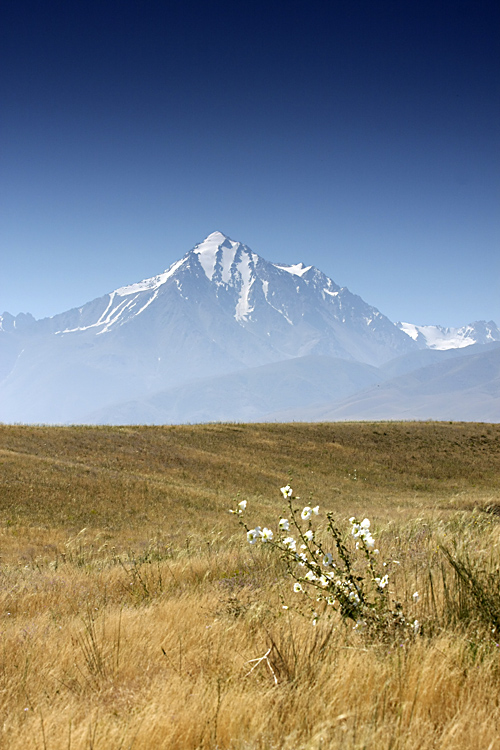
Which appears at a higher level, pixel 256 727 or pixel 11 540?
pixel 256 727

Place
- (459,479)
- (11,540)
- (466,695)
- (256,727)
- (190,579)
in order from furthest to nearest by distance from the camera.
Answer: (459,479) < (11,540) < (190,579) < (466,695) < (256,727)

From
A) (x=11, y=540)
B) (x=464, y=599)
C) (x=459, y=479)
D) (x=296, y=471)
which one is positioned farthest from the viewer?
(x=459, y=479)

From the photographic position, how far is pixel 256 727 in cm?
268

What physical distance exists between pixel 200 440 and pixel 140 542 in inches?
1014

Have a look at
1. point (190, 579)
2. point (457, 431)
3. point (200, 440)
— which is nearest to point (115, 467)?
point (200, 440)

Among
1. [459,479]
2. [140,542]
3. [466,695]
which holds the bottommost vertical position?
[459,479]

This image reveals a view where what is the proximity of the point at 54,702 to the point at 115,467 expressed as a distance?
2989cm

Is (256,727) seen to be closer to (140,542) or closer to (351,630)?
(351,630)

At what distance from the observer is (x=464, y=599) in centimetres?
419

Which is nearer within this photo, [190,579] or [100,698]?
[100,698]

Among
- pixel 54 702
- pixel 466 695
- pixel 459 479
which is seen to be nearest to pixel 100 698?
pixel 54 702

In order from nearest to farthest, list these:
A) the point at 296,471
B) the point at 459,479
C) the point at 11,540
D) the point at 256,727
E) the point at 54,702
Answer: the point at 256,727
the point at 54,702
the point at 11,540
the point at 296,471
the point at 459,479

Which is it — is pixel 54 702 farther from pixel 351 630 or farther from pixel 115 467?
pixel 115 467

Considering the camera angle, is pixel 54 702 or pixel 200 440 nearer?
pixel 54 702
